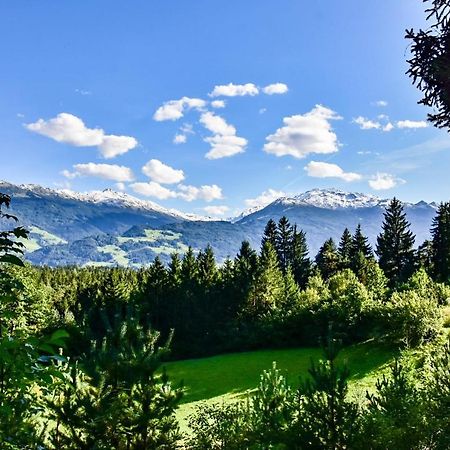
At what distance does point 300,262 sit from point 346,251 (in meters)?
10.0

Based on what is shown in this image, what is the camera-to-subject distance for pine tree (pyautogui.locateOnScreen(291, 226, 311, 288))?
295ft

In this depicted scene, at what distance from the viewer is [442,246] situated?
72688mm

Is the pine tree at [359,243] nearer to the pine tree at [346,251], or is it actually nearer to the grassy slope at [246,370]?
the pine tree at [346,251]

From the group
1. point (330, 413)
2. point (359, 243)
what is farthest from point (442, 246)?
point (330, 413)

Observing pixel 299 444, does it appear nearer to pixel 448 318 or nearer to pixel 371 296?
pixel 448 318

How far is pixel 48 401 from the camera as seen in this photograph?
1371cm

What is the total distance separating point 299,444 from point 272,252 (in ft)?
193

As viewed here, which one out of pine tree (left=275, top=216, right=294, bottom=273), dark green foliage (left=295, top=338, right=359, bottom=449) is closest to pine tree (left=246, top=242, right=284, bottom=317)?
pine tree (left=275, top=216, right=294, bottom=273)

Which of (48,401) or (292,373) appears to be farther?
(292,373)

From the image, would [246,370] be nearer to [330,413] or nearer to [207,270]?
[207,270]

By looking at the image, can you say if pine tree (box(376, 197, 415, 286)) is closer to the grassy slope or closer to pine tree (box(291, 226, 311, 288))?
pine tree (box(291, 226, 311, 288))

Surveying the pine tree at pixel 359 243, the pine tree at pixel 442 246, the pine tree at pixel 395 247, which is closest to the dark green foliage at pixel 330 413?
the pine tree at pixel 442 246

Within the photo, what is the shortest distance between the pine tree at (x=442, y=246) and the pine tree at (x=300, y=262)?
24.3 metres

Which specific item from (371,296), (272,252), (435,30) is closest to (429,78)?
(435,30)
